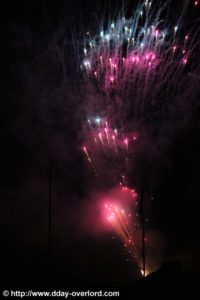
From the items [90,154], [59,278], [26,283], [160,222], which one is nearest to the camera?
[26,283]

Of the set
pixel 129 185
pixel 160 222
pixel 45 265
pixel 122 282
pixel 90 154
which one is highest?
pixel 90 154

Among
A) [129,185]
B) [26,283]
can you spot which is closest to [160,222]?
[129,185]

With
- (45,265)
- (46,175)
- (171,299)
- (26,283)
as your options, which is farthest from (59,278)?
(171,299)

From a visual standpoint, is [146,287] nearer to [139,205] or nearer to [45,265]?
[45,265]

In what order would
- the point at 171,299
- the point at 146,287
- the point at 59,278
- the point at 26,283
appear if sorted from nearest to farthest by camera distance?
the point at 171,299, the point at 146,287, the point at 26,283, the point at 59,278

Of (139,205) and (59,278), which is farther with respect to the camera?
(139,205)

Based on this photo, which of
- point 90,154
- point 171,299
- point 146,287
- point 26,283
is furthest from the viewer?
point 90,154

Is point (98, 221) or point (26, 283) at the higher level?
point (98, 221)

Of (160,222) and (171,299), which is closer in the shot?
(171,299)

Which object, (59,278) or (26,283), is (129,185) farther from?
(26,283)
